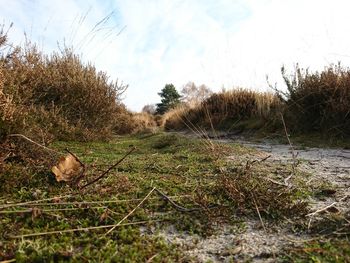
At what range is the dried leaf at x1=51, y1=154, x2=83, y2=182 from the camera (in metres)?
2.09

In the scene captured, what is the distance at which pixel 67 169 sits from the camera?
7.09 ft

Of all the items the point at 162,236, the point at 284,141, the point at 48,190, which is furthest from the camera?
the point at 284,141

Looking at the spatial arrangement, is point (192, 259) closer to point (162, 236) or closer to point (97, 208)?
point (162, 236)

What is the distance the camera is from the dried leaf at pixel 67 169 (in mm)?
2094

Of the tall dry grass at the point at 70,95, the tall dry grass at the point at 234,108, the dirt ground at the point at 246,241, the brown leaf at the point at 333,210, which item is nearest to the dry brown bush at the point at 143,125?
the tall dry grass at the point at 234,108

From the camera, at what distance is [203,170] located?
2846 millimetres

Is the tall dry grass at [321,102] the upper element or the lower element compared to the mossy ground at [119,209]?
upper

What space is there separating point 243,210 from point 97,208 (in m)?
0.76

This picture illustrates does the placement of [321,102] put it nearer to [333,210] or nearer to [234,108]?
[234,108]

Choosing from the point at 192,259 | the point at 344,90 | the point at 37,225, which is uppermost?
the point at 344,90

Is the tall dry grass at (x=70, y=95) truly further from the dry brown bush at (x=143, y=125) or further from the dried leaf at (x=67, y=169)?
the dry brown bush at (x=143, y=125)

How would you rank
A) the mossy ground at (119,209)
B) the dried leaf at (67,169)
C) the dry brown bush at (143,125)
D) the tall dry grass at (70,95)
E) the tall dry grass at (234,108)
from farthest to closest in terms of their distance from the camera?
the dry brown bush at (143,125), the tall dry grass at (234,108), the tall dry grass at (70,95), the dried leaf at (67,169), the mossy ground at (119,209)

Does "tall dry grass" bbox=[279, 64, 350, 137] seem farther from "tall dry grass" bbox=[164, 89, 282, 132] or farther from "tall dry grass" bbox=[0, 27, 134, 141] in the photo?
"tall dry grass" bbox=[0, 27, 134, 141]

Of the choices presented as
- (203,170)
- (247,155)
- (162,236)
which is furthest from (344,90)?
(162,236)
